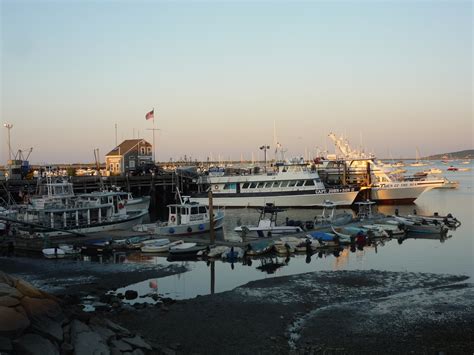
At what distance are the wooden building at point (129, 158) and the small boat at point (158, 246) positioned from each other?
1807 inches

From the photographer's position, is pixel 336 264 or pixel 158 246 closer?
pixel 336 264

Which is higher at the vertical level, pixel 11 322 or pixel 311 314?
pixel 11 322

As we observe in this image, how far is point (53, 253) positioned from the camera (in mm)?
27797

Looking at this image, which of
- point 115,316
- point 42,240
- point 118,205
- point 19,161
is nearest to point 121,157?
point 19,161

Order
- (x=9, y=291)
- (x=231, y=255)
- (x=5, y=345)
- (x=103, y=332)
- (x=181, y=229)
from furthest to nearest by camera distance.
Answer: (x=181, y=229) < (x=231, y=255) < (x=103, y=332) < (x=9, y=291) < (x=5, y=345)

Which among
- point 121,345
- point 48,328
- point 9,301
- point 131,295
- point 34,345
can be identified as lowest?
point 131,295

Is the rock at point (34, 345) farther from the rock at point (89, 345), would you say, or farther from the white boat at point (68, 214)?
the white boat at point (68, 214)

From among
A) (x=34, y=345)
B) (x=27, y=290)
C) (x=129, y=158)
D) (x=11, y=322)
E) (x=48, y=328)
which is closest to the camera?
(x=34, y=345)

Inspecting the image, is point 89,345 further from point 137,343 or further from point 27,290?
point 27,290

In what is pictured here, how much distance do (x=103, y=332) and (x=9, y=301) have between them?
210 cm

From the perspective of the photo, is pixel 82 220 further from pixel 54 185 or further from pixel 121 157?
pixel 121 157

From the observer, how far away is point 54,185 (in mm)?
35969

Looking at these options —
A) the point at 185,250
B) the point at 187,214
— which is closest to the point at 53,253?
the point at 185,250

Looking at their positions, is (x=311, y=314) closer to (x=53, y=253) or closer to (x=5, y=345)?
(x=5, y=345)
